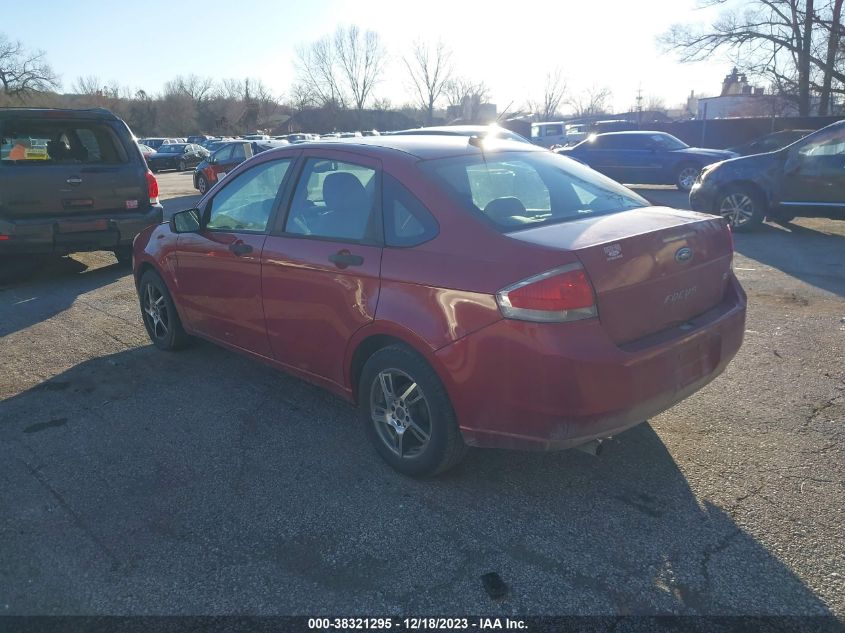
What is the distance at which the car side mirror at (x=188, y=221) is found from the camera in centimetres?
473

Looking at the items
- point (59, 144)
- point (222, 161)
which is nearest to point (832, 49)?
point (222, 161)

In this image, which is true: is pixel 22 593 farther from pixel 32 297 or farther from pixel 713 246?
pixel 32 297

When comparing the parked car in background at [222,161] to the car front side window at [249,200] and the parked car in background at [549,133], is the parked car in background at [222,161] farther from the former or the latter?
the car front side window at [249,200]

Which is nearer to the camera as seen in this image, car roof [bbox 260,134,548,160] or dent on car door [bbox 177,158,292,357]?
car roof [bbox 260,134,548,160]

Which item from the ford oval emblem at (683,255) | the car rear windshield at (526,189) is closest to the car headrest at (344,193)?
the car rear windshield at (526,189)

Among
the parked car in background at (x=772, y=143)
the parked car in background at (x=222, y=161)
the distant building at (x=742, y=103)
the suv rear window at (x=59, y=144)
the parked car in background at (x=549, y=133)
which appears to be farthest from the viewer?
the distant building at (x=742, y=103)

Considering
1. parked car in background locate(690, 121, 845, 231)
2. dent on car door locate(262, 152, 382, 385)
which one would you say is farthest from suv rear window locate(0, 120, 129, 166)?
parked car in background locate(690, 121, 845, 231)

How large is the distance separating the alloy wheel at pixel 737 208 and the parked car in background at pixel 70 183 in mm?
8597

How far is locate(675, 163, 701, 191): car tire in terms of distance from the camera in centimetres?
1691

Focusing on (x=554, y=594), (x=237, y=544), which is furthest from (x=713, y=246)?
(x=237, y=544)

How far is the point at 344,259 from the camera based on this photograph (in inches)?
138

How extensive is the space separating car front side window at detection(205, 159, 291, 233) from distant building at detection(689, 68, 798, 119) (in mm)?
34290

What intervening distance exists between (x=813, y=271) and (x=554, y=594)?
673 cm

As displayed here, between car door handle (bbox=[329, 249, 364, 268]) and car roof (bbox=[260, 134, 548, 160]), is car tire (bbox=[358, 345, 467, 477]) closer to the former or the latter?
car door handle (bbox=[329, 249, 364, 268])
